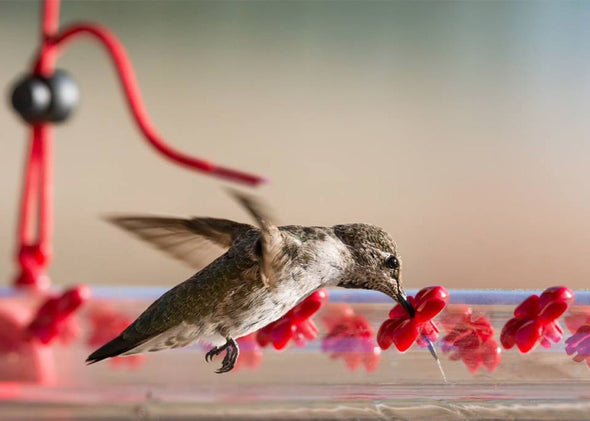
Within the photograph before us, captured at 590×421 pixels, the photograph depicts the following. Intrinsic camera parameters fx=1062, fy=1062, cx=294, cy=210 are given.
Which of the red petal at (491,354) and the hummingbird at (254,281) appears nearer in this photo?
the hummingbird at (254,281)

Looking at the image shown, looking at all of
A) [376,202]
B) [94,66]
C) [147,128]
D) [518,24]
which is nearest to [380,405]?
[147,128]

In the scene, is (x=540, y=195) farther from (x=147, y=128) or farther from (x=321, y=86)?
(x=147, y=128)

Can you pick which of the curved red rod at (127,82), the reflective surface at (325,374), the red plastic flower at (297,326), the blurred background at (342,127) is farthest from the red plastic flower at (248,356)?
the blurred background at (342,127)

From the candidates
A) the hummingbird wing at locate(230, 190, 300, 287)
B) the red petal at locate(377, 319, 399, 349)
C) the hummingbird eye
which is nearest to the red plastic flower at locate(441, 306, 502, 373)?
the red petal at locate(377, 319, 399, 349)

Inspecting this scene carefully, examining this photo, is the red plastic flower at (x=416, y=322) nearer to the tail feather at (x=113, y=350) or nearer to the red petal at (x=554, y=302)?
the red petal at (x=554, y=302)

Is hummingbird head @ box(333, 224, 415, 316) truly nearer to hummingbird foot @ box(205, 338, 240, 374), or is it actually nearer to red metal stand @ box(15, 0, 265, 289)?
hummingbird foot @ box(205, 338, 240, 374)

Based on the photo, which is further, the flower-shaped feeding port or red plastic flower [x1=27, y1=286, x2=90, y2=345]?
red plastic flower [x1=27, y1=286, x2=90, y2=345]
